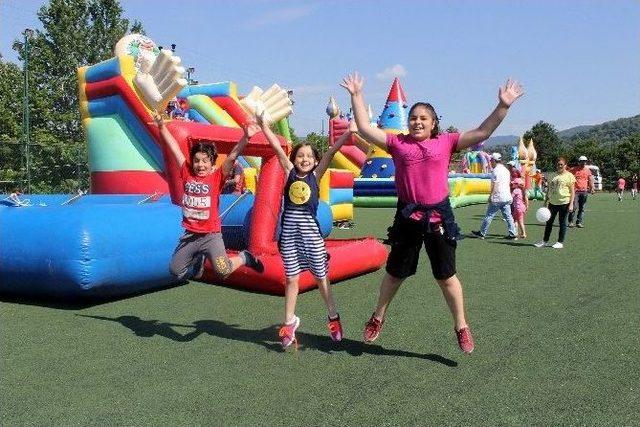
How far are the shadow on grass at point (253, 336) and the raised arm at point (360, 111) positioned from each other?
4.38 ft

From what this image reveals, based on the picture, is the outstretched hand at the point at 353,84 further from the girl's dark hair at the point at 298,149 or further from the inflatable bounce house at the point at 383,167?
the inflatable bounce house at the point at 383,167

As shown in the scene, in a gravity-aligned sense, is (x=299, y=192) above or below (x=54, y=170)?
above

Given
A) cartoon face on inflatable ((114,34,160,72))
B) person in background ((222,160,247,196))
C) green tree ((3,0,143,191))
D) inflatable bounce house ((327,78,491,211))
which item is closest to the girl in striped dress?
person in background ((222,160,247,196))

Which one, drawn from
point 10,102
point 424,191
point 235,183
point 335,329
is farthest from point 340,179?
point 10,102

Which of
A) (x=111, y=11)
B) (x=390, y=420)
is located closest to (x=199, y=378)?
(x=390, y=420)

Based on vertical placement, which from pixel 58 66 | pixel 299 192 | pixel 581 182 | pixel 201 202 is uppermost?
pixel 58 66

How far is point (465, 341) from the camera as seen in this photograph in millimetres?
3721

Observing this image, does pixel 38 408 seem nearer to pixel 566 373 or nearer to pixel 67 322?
pixel 67 322

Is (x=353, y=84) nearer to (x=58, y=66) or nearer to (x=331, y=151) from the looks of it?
(x=331, y=151)

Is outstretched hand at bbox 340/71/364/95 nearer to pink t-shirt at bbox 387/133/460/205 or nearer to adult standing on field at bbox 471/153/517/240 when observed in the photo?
pink t-shirt at bbox 387/133/460/205

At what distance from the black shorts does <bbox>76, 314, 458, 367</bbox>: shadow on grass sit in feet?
1.64

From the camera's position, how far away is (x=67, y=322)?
4.63 metres

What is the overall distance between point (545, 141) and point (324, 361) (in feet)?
260

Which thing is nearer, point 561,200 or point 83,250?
point 83,250
